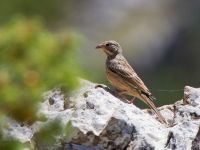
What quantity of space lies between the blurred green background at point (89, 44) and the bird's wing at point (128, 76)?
83 cm

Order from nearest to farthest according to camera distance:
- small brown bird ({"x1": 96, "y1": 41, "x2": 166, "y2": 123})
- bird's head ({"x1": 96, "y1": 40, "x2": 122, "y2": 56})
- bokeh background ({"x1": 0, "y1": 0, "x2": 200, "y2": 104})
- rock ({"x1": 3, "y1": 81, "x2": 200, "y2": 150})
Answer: rock ({"x1": 3, "y1": 81, "x2": 200, "y2": 150}) < small brown bird ({"x1": 96, "y1": 41, "x2": 166, "y2": 123}) < bird's head ({"x1": 96, "y1": 40, "x2": 122, "y2": 56}) < bokeh background ({"x1": 0, "y1": 0, "x2": 200, "y2": 104})

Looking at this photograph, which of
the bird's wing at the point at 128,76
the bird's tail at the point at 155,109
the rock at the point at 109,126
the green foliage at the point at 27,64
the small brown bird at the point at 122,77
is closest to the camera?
the green foliage at the point at 27,64

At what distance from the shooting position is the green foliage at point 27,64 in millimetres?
8594

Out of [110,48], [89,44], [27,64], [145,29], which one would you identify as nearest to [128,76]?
[110,48]

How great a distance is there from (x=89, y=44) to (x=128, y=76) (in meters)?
18.8

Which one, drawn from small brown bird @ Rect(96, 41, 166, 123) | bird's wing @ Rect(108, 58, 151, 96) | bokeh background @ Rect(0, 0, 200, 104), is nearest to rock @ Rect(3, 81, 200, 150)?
small brown bird @ Rect(96, 41, 166, 123)

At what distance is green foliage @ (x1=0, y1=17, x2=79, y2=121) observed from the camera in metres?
8.59

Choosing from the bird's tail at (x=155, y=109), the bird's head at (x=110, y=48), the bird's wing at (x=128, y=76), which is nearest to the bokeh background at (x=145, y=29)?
the bird's head at (x=110, y=48)

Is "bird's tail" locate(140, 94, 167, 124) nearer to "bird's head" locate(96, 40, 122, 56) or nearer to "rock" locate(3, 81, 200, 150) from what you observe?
"rock" locate(3, 81, 200, 150)

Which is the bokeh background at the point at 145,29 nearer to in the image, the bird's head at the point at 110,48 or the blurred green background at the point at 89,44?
the blurred green background at the point at 89,44

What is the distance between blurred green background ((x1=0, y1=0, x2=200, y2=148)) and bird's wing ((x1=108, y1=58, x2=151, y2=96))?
829 millimetres

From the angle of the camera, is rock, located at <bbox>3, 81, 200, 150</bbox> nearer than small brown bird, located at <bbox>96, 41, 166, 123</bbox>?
Yes

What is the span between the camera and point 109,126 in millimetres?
11828

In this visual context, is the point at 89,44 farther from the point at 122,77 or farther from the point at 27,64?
the point at 27,64
